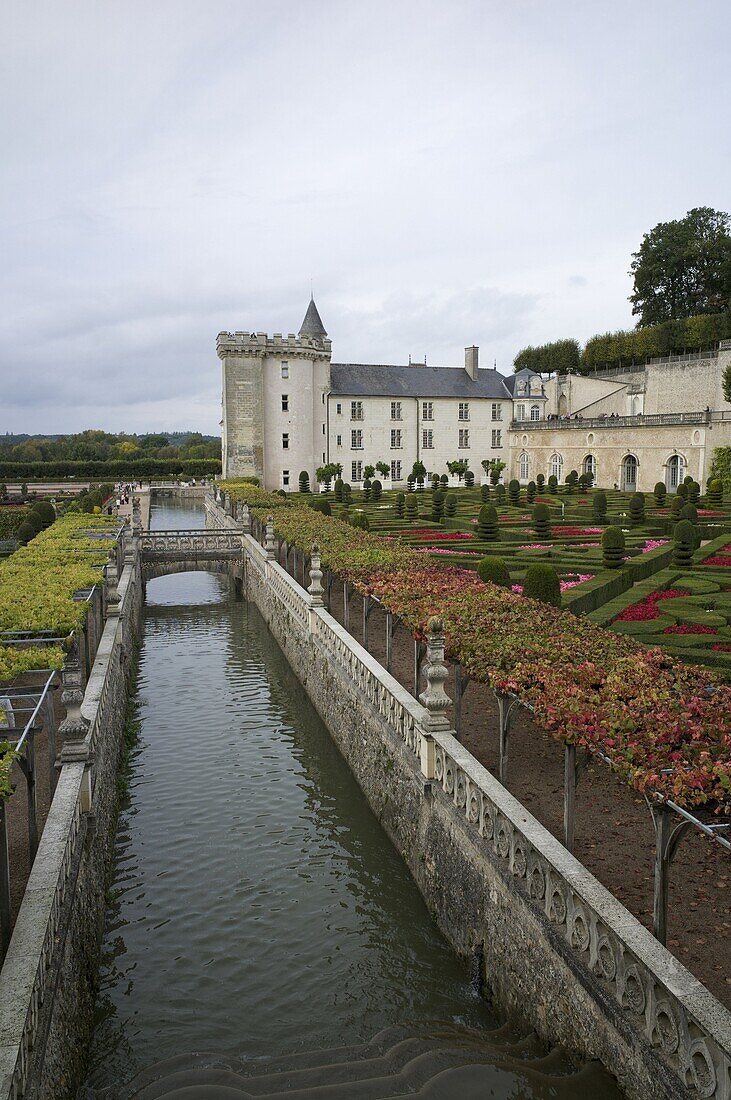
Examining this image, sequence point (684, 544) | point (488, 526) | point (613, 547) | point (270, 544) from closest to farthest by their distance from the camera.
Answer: point (613, 547) < point (684, 544) < point (270, 544) < point (488, 526)

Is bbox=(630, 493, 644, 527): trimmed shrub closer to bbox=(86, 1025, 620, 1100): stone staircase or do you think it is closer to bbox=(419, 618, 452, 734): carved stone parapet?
bbox=(419, 618, 452, 734): carved stone parapet

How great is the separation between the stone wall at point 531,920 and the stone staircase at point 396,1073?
251 millimetres

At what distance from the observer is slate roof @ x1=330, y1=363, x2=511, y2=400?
197 ft

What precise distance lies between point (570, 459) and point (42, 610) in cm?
4857

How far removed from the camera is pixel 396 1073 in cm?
643

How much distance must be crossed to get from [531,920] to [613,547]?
54.2 feet

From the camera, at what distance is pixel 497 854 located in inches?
298

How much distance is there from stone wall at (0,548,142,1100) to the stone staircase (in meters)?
0.83

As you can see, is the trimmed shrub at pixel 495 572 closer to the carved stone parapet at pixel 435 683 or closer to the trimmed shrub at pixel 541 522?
the carved stone parapet at pixel 435 683

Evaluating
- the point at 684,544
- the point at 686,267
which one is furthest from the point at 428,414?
the point at 684,544

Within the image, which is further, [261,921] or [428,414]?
[428,414]

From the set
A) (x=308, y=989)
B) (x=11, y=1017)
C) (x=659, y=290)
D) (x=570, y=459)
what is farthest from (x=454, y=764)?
(x=659, y=290)

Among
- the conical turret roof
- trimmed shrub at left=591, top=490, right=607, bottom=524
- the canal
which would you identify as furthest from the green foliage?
the canal

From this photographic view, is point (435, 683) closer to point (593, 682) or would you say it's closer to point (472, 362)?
point (593, 682)
